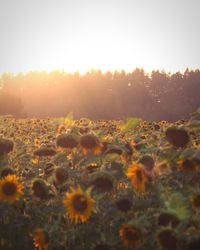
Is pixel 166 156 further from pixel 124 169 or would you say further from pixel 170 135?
pixel 124 169

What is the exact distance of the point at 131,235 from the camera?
13.9 feet

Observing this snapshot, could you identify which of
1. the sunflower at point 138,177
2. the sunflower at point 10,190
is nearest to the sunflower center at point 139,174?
the sunflower at point 138,177

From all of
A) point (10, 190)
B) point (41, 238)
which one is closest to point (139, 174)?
point (41, 238)

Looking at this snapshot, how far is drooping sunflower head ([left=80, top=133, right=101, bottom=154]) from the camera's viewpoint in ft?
16.9

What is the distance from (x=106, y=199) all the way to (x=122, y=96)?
172 feet

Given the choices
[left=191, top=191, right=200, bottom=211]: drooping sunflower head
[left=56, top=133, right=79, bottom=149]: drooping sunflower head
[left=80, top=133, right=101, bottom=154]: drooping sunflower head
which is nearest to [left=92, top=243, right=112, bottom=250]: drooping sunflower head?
[left=191, top=191, right=200, bottom=211]: drooping sunflower head

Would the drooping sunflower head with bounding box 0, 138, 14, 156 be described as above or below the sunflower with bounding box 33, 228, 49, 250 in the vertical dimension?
above

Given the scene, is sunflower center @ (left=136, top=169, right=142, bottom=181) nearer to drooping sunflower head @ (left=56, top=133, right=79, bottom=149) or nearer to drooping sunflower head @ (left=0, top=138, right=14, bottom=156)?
drooping sunflower head @ (left=56, top=133, right=79, bottom=149)

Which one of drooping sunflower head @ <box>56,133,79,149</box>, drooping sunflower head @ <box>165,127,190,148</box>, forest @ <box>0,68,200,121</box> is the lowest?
forest @ <box>0,68,200,121</box>

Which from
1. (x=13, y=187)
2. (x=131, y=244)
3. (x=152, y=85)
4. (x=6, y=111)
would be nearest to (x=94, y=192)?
(x=131, y=244)

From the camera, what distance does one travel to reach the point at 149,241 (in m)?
4.41

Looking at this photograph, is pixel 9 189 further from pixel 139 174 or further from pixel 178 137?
pixel 178 137

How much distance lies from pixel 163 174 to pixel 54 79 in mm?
67978

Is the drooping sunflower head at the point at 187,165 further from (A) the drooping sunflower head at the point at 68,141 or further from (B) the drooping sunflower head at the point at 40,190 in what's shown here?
(B) the drooping sunflower head at the point at 40,190
